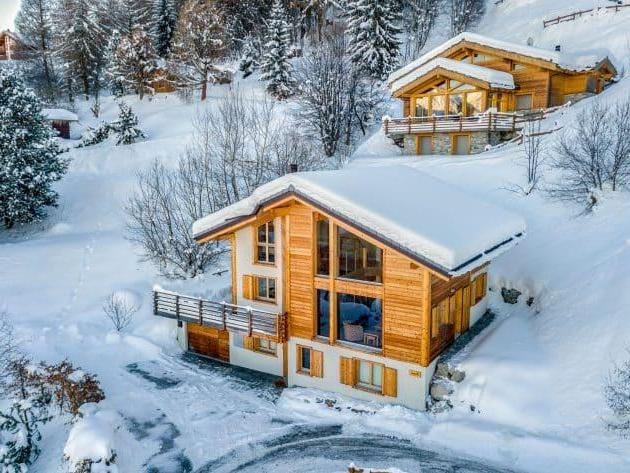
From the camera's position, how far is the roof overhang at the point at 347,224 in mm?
13728

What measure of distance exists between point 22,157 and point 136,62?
21.8 meters

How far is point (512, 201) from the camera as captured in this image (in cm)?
2466

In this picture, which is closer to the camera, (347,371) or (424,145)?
(347,371)

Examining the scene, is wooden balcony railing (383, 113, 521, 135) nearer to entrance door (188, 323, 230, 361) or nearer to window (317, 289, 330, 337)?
window (317, 289, 330, 337)

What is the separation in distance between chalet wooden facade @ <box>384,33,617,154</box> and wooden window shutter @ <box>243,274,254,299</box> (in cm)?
1962

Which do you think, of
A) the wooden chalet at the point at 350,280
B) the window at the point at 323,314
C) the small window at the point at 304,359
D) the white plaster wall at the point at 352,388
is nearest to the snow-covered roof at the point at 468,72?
the wooden chalet at the point at 350,280

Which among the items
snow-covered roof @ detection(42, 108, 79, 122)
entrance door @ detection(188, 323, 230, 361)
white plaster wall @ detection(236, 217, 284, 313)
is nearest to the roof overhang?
white plaster wall @ detection(236, 217, 284, 313)

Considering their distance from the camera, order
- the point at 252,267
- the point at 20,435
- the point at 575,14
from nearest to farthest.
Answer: the point at 20,435 < the point at 252,267 < the point at 575,14

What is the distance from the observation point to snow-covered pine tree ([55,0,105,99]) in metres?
51.7

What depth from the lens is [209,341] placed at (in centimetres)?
1970

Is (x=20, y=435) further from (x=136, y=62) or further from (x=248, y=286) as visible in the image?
(x=136, y=62)

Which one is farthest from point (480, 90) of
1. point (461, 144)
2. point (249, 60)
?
point (249, 60)

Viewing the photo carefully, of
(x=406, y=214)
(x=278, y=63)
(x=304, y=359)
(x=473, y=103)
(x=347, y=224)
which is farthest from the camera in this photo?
(x=278, y=63)

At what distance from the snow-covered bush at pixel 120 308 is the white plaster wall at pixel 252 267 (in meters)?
5.74
